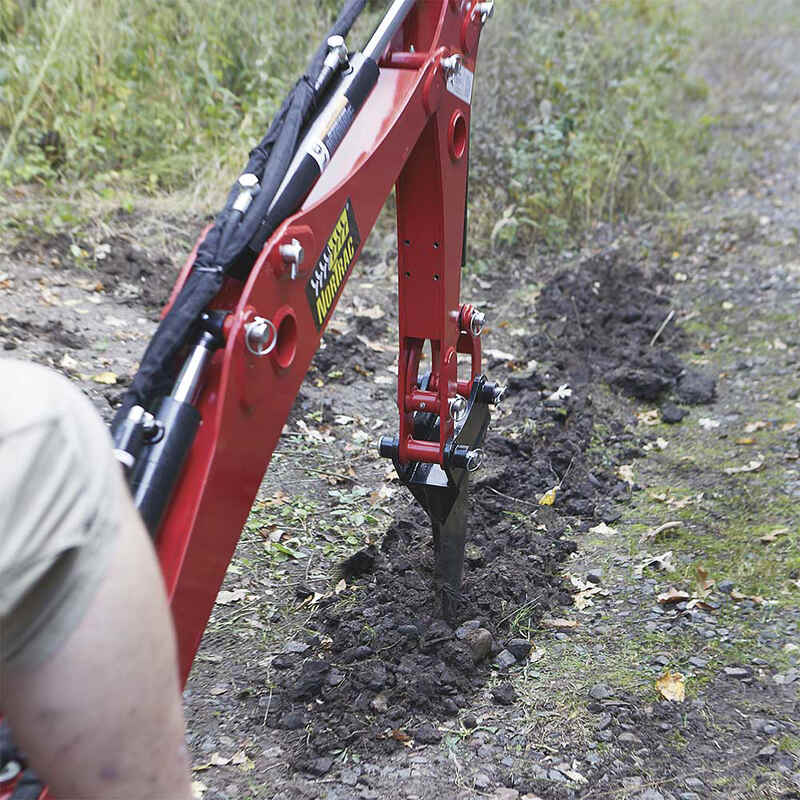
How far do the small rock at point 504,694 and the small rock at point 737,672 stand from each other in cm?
72

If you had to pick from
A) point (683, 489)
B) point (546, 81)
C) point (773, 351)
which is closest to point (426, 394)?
point (683, 489)

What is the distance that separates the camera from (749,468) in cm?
440

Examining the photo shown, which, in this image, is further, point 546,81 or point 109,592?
point 546,81

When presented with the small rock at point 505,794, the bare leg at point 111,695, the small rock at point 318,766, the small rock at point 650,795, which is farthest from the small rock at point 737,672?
the bare leg at point 111,695

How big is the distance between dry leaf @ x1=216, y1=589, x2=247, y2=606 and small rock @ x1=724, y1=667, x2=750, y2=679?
5.68ft

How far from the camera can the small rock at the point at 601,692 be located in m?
3.01

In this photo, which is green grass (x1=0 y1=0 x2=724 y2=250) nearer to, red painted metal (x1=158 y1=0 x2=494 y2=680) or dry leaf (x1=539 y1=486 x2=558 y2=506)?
dry leaf (x1=539 y1=486 x2=558 y2=506)

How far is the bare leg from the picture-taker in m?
0.98

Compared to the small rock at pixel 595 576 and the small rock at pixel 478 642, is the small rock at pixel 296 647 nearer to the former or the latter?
the small rock at pixel 478 642

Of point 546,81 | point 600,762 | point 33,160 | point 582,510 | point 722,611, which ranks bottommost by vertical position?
point 600,762

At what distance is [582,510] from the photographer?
4152mm

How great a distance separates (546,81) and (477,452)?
596cm

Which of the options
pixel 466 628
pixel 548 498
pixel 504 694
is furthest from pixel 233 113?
pixel 504 694

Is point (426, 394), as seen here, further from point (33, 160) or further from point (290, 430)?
point (33, 160)
